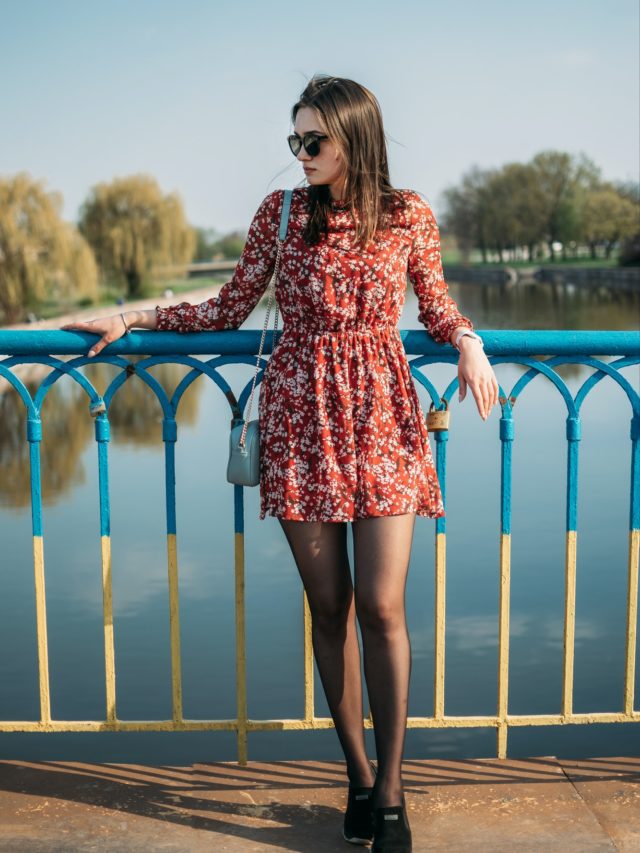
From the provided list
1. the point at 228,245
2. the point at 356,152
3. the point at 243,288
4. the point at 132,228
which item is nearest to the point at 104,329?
the point at 243,288

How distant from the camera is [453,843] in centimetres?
209

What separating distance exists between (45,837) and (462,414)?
1676cm

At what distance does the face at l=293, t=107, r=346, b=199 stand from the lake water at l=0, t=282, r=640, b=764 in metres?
4.22

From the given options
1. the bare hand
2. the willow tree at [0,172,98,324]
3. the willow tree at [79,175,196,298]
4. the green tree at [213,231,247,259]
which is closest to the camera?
the bare hand

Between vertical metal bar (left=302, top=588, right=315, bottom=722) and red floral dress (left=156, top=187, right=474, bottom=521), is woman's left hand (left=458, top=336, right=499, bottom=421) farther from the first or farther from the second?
vertical metal bar (left=302, top=588, right=315, bottom=722)

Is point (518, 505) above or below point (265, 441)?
below

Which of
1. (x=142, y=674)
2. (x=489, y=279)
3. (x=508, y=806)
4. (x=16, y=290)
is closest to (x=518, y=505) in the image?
(x=142, y=674)

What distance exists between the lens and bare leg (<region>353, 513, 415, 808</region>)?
6.73 ft

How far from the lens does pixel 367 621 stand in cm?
208

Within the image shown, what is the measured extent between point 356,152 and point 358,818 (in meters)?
1.34

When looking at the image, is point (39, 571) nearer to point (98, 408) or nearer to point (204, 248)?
point (98, 408)

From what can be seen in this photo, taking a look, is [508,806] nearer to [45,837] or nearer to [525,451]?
[45,837]

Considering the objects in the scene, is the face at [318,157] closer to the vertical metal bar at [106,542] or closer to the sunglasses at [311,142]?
the sunglasses at [311,142]

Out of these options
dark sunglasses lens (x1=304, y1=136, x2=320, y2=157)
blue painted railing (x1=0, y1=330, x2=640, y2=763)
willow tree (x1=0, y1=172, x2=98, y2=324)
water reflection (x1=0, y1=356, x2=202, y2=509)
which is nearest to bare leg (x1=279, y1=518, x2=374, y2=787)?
blue painted railing (x1=0, y1=330, x2=640, y2=763)
